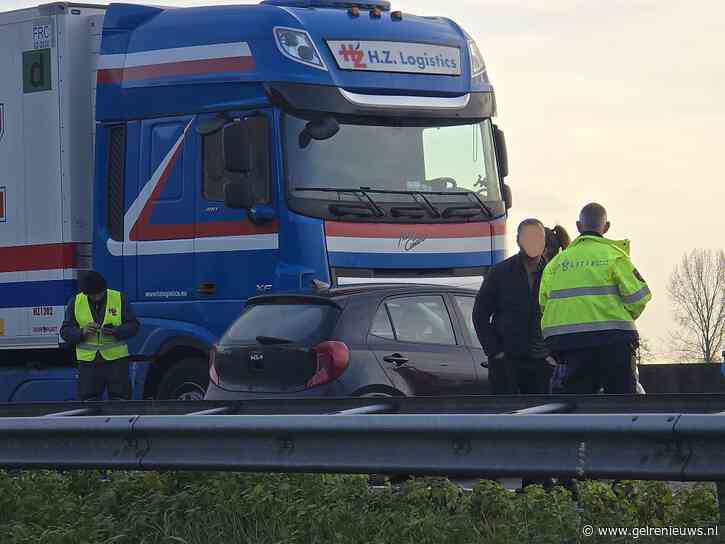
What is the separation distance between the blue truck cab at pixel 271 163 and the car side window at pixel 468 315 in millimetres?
1989

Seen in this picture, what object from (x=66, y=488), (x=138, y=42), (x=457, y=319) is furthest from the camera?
(x=138, y=42)

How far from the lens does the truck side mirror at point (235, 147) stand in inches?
528

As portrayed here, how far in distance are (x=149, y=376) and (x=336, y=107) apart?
9.39 feet

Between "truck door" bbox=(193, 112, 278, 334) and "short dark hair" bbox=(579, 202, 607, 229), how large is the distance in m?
3.74

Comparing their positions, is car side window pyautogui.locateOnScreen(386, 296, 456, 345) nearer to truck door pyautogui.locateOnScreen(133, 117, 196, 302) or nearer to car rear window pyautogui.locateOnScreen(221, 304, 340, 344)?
car rear window pyautogui.locateOnScreen(221, 304, 340, 344)

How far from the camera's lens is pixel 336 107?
1381cm

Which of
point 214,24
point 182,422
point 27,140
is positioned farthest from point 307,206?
point 182,422

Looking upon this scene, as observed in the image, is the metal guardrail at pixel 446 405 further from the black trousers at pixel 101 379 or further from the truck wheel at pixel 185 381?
the truck wheel at pixel 185 381

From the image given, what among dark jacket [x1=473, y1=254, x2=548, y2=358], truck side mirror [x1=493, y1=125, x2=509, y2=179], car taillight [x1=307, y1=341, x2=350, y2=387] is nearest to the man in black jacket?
dark jacket [x1=473, y1=254, x2=548, y2=358]

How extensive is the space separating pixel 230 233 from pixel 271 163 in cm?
67

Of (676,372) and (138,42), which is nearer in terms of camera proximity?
(138,42)

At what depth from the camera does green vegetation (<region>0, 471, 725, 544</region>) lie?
21.7 feet

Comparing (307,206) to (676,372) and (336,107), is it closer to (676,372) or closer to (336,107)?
(336,107)

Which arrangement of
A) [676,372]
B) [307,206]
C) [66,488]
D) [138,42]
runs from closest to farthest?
[66,488] < [307,206] < [138,42] < [676,372]
